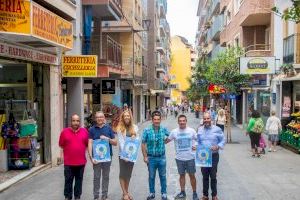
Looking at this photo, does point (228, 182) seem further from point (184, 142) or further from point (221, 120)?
point (221, 120)

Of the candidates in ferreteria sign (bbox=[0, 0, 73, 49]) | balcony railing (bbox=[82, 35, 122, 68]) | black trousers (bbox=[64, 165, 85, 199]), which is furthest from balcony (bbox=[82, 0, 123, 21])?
black trousers (bbox=[64, 165, 85, 199])

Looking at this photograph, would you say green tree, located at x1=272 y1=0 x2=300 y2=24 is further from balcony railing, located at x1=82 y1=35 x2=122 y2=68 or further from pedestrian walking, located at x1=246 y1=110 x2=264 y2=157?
balcony railing, located at x1=82 y1=35 x2=122 y2=68

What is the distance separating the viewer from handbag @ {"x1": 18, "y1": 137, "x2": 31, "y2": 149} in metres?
13.9

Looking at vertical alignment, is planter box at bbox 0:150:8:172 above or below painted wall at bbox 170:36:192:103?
below

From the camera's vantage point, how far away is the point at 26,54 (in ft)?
42.3

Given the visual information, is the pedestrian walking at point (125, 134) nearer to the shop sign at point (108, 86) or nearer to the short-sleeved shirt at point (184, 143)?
the short-sleeved shirt at point (184, 143)

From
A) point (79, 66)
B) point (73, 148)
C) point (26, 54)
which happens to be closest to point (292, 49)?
point (79, 66)

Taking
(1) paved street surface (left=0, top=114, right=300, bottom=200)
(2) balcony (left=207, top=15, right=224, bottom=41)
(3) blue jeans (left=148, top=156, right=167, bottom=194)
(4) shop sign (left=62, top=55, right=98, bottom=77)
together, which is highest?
(2) balcony (left=207, top=15, right=224, bottom=41)

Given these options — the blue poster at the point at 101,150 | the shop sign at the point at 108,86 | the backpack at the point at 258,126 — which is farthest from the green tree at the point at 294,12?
the shop sign at the point at 108,86

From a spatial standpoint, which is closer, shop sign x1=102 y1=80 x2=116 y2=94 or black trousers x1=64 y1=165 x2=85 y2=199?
black trousers x1=64 y1=165 x2=85 y2=199

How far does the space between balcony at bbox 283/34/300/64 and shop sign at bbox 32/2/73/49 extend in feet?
36.5

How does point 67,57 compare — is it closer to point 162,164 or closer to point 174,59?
point 162,164

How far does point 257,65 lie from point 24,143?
14.6 meters

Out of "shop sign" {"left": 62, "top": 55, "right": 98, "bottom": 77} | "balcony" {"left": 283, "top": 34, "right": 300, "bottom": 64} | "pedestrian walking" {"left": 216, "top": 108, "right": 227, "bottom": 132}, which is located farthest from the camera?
"pedestrian walking" {"left": 216, "top": 108, "right": 227, "bottom": 132}
